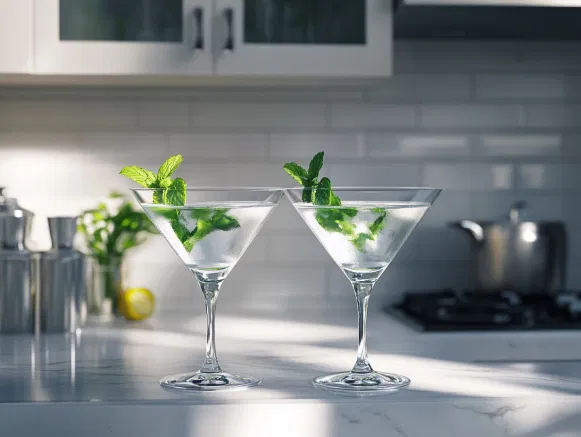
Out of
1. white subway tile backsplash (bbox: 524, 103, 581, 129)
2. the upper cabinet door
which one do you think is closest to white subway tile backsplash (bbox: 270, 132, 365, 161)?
the upper cabinet door

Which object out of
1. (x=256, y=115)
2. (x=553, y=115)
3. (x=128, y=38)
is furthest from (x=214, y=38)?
(x=553, y=115)

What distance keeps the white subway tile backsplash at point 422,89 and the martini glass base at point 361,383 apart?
105cm

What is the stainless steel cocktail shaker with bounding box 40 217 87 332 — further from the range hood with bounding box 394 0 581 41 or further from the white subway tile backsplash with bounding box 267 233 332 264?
the range hood with bounding box 394 0 581 41

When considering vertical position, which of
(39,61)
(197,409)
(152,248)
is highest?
(39,61)

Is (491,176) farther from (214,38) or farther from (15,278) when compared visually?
(15,278)

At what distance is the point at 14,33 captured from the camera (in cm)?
170

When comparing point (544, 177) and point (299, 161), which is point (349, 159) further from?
point (544, 177)

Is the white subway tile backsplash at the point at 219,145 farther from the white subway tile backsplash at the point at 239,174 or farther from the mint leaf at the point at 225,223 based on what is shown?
the mint leaf at the point at 225,223

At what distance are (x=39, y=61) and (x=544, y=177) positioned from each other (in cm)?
126

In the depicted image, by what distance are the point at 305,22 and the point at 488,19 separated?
43 cm

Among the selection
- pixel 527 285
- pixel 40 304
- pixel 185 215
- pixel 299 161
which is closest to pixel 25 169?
pixel 40 304

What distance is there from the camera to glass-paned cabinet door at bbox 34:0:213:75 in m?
1.72

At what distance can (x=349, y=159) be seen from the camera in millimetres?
2096

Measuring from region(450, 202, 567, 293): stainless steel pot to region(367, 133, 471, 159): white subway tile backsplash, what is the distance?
9.1 inches
